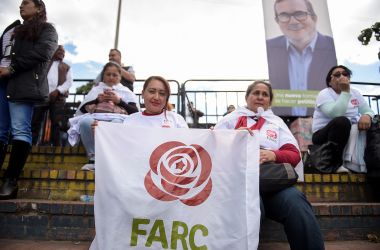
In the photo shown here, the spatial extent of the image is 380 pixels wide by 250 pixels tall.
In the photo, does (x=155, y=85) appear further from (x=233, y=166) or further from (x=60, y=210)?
(x=60, y=210)

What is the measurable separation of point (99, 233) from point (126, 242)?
196mm

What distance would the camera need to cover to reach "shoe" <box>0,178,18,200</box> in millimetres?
2723

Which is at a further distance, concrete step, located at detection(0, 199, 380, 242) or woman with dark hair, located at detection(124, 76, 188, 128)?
woman with dark hair, located at detection(124, 76, 188, 128)

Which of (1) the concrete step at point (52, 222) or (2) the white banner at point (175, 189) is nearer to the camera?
(2) the white banner at point (175, 189)

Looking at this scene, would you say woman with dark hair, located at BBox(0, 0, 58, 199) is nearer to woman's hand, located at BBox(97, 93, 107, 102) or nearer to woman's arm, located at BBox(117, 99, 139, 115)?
woman's hand, located at BBox(97, 93, 107, 102)

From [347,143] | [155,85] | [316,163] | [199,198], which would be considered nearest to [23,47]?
[155,85]

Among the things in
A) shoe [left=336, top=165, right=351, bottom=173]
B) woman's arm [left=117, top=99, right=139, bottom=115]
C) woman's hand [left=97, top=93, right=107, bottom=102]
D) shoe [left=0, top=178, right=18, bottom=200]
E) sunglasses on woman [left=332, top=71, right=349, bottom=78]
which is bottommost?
shoe [left=0, top=178, right=18, bottom=200]

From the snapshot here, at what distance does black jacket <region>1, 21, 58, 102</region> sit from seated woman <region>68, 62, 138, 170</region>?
2.34 ft

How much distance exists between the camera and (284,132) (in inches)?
99.7

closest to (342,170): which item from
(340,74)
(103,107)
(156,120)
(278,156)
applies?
(340,74)

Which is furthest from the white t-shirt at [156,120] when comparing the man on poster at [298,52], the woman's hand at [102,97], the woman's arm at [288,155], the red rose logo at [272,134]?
the man on poster at [298,52]

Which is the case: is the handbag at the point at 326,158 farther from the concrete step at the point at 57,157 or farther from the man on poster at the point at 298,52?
the concrete step at the point at 57,157

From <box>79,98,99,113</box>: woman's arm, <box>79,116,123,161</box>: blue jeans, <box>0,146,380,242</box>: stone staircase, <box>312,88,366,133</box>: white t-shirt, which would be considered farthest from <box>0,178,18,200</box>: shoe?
<box>312,88,366,133</box>: white t-shirt

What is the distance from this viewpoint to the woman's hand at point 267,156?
2.23m
